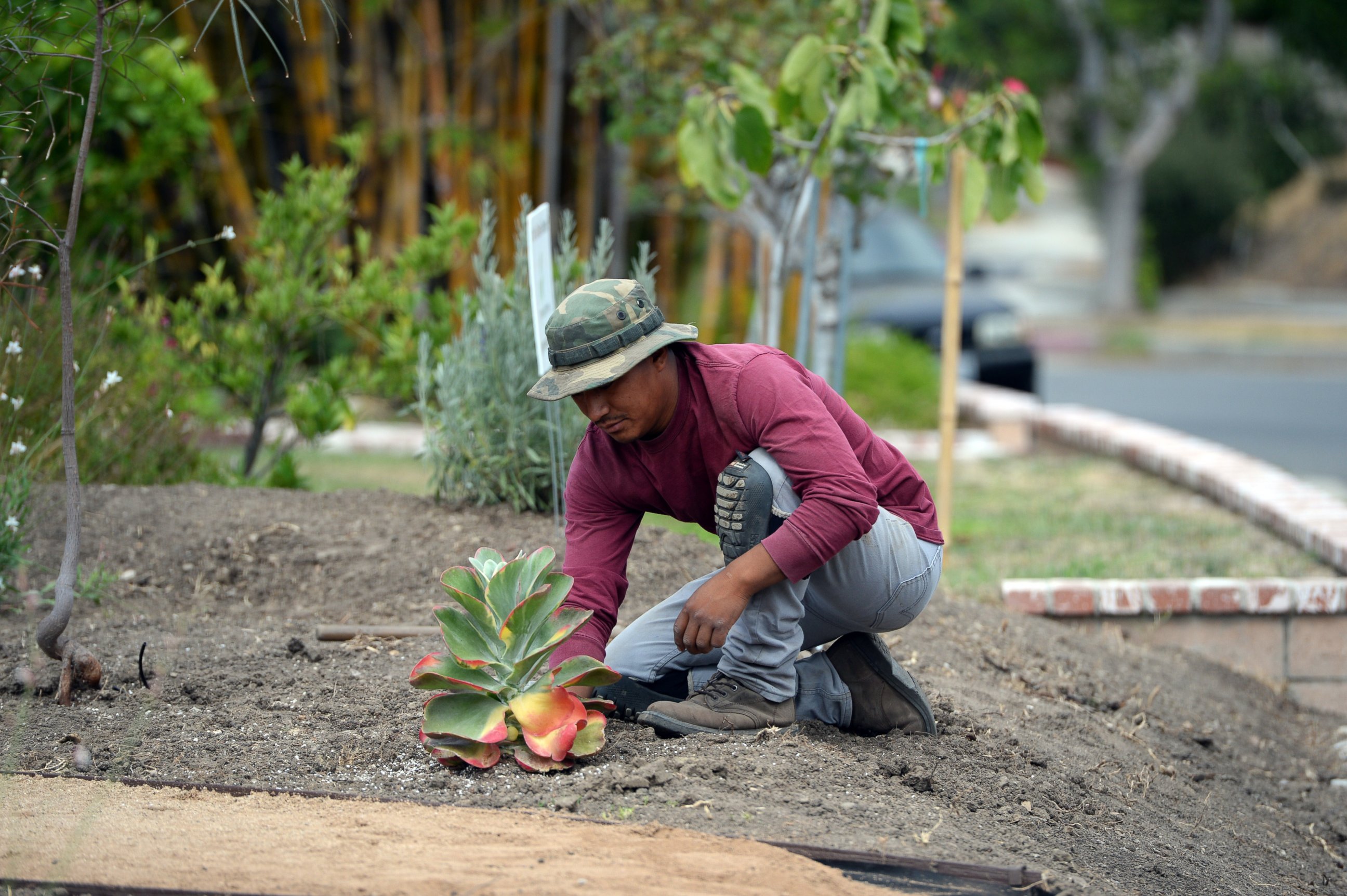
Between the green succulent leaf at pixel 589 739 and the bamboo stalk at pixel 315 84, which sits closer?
the green succulent leaf at pixel 589 739

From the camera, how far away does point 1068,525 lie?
5539mm

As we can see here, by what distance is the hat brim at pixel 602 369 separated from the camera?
2.41 metres

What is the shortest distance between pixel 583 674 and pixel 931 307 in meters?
7.77

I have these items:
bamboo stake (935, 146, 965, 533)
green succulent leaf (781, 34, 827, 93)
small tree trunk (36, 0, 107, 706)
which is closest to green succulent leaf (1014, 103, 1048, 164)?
bamboo stake (935, 146, 965, 533)

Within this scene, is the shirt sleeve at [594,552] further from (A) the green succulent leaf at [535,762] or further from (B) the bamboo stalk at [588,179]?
(B) the bamboo stalk at [588,179]

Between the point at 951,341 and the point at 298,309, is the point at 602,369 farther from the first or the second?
the point at 298,309

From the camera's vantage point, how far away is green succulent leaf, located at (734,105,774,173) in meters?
4.01

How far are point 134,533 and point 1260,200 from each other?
2060cm

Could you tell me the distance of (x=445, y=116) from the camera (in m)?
8.07

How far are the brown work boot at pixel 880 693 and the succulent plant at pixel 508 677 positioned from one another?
2.26ft

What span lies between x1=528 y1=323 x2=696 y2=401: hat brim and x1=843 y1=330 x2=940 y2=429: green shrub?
5.23m

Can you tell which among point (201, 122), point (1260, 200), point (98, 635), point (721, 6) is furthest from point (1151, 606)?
point (1260, 200)

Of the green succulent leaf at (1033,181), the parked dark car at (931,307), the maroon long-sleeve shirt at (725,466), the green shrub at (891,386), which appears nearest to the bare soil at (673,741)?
the maroon long-sleeve shirt at (725,466)

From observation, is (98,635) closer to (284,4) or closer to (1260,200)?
(284,4)
